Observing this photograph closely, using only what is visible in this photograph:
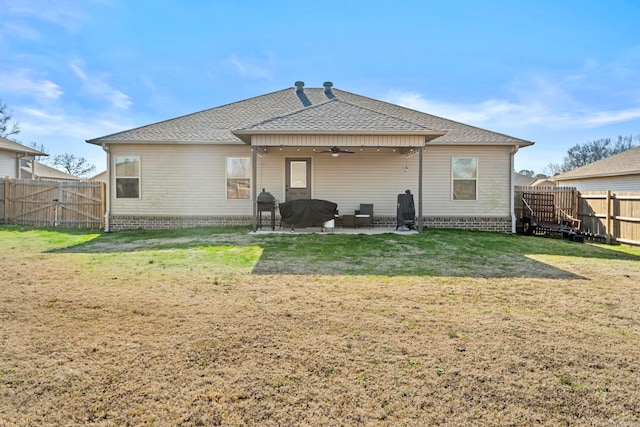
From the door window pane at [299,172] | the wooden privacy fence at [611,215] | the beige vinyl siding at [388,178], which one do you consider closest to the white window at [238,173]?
the beige vinyl siding at [388,178]

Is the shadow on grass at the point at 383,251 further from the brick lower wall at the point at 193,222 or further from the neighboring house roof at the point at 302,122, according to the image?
the neighboring house roof at the point at 302,122

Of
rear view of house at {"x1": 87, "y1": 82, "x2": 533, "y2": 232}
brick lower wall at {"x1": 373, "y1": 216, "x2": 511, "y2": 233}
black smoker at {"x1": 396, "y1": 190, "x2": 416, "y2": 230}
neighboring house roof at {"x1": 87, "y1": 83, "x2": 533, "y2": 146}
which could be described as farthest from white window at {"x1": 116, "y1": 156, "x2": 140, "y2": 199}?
black smoker at {"x1": 396, "y1": 190, "x2": 416, "y2": 230}

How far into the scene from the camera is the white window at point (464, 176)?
11.8 m

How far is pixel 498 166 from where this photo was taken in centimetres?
1182

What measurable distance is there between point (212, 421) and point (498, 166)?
12.1 m

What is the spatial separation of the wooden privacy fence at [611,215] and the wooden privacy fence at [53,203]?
16335 millimetres

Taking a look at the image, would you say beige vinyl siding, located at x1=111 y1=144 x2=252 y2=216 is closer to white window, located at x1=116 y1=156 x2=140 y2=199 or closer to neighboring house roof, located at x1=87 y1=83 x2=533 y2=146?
white window, located at x1=116 y1=156 x2=140 y2=199

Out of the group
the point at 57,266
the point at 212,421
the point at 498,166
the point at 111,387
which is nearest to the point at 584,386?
the point at 212,421

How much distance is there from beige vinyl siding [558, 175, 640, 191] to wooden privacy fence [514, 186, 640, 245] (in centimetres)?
755

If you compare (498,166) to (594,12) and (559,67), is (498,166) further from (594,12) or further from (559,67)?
(559,67)

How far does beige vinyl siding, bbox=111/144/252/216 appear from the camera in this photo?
11.7 meters

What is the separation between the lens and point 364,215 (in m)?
11.4

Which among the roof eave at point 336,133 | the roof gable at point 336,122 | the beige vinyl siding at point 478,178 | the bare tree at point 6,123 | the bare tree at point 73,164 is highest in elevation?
the bare tree at point 6,123

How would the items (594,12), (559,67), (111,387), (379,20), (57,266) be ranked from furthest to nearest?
(559,67) → (379,20) → (594,12) → (57,266) → (111,387)
